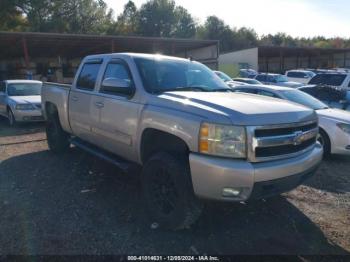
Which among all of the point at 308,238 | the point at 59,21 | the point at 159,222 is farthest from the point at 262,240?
the point at 59,21

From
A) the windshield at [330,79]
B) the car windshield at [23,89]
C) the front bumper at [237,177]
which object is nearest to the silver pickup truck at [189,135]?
the front bumper at [237,177]

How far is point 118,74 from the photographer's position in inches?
187

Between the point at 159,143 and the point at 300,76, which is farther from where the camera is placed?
the point at 300,76

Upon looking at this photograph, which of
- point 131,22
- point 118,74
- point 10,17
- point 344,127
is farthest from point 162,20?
point 118,74

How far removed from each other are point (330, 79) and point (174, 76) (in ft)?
28.2

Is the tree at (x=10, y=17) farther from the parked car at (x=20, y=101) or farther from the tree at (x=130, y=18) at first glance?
the parked car at (x=20, y=101)

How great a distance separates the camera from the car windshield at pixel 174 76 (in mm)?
4269

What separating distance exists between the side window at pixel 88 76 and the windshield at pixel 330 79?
866cm

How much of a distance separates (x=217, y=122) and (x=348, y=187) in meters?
3.24

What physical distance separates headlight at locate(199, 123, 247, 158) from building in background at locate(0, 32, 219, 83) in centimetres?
1954

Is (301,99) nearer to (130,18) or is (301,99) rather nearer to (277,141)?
(277,141)

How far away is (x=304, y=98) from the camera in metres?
7.70

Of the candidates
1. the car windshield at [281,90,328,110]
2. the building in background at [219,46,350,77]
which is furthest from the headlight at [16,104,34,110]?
the building in background at [219,46,350,77]

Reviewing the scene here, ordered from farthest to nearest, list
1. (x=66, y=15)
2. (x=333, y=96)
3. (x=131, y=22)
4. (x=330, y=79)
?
(x=131, y=22) < (x=66, y=15) < (x=330, y=79) < (x=333, y=96)
